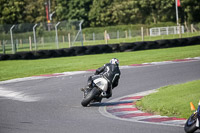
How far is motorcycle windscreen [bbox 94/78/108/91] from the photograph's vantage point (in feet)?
35.0

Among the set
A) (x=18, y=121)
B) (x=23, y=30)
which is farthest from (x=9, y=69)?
(x=18, y=121)

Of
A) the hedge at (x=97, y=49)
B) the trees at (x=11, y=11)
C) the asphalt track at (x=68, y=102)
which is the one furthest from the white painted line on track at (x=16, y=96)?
the trees at (x=11, y=11)

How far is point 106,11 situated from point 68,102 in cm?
5799

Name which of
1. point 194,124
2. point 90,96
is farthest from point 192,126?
point 90,96

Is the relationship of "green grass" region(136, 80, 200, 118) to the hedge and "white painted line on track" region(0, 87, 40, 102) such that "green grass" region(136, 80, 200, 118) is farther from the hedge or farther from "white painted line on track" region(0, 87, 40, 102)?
the hedge

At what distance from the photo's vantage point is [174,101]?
32.6 feet

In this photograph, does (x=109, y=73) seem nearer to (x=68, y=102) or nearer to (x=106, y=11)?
(x=68, y=102)

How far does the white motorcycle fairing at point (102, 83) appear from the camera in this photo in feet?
35.0

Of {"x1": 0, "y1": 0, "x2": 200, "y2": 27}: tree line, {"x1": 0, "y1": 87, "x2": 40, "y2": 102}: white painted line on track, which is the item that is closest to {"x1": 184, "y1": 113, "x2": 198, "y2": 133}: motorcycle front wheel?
{"x1": 0, "y1": 87, "x2": 40, "y2": 102}: white painted line on track

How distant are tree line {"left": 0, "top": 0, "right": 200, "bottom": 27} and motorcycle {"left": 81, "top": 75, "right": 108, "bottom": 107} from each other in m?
52.0

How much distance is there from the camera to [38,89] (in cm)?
1436

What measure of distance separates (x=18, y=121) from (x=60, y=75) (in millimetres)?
9619

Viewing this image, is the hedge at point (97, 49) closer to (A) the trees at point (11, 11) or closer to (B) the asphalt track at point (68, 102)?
(B) the asphalt track at point (68, 102)

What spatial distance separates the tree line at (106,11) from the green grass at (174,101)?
50.9 metres
